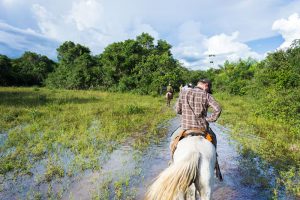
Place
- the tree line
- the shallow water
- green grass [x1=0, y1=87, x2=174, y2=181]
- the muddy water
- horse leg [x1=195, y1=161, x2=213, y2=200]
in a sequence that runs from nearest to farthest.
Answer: horse leg [x1=195, y1=161, x2=213, y2=200] → the shallow water → the muddy water → green grass [x1=0, y1=87, x2=174, y2=181] → the tree line

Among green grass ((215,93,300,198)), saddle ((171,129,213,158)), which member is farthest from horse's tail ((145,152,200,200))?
green grass ((215,93,300,198))

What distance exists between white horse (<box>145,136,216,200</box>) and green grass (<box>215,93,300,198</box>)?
2149 mm

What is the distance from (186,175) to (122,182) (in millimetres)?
2394

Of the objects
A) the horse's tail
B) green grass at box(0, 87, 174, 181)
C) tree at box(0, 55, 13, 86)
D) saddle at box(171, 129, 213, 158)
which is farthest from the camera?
tree at box(0, 55, 13, 86)

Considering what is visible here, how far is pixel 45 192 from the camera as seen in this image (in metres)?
4.72

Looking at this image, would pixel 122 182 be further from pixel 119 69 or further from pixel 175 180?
pixel 119 69

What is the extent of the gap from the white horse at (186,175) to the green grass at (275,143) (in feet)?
7.05

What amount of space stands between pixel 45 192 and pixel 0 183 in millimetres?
1045

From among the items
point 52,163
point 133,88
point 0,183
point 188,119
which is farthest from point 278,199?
point 133,88

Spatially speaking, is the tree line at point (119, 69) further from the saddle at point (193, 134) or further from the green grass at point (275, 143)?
the saddle at point (193, 134)

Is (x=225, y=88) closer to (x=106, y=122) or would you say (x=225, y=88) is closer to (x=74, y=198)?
(x=106, y=122)

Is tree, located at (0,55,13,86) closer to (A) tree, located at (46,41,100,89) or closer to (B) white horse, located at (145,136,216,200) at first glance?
(A) tree, located at (46,41,100,89)

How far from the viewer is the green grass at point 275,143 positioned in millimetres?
5704

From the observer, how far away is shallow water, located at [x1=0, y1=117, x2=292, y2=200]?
15.5 feet
